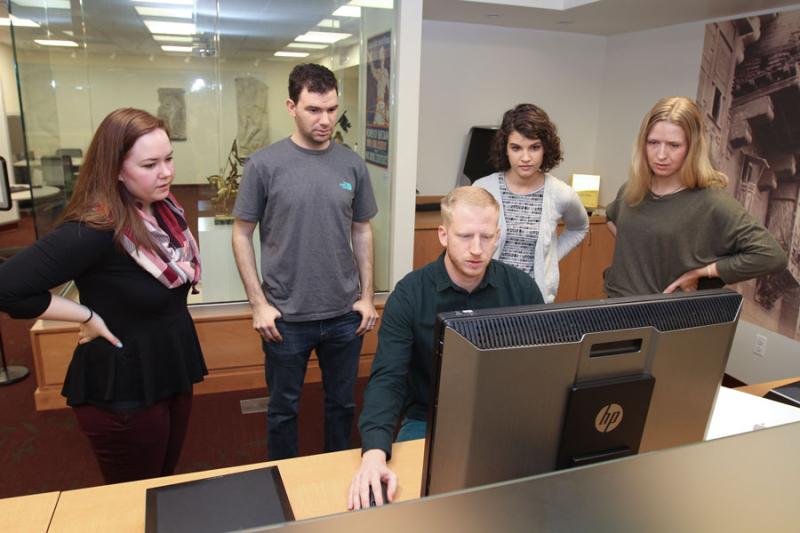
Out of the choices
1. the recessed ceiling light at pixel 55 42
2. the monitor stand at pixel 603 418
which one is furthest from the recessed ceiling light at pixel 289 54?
the monitor stand at pixel 603 418

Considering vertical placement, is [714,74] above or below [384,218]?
above

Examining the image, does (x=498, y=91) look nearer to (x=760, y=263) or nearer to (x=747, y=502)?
(x=760, y=263)

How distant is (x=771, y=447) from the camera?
620 mm

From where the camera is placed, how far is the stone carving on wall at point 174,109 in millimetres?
2986

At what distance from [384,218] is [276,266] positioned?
133cm

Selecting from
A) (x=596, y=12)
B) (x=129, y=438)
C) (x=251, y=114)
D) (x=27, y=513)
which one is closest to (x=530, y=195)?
(x=129, y=438)

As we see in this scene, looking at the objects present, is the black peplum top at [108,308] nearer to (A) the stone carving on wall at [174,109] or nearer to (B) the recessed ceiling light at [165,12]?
(A) the stone carving on wall at [174,109]

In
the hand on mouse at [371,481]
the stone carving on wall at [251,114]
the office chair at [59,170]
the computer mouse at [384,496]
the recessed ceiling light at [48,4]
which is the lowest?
the computer mouse at [384,496]

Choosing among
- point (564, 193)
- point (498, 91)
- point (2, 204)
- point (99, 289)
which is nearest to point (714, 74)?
point (498, 91)

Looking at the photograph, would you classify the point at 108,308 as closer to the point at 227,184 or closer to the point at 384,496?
the point at 384,496

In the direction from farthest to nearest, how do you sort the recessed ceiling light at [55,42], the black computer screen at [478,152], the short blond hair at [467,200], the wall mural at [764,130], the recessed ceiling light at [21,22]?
the black computer screen at [478,152], the wall mural at [764,130], the recessed ceiling light at [55,42], the recessed ceiling light at [21,22], the short blond hair at [467,200]

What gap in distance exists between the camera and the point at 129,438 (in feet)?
5.19

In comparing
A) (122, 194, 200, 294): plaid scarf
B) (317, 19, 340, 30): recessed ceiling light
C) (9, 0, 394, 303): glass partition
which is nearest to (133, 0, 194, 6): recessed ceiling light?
(9, 0, 394, 303): glass partition

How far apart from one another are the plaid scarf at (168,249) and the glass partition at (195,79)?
1408 millimetres
